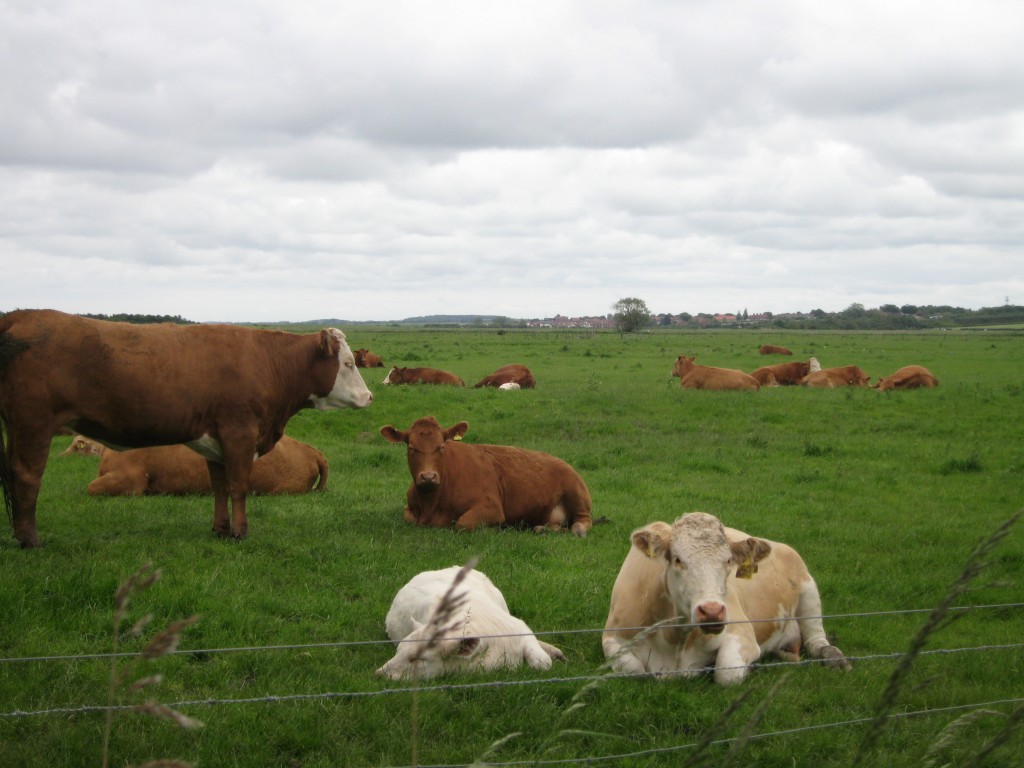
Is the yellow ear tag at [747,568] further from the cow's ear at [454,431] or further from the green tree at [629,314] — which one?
the green tree at [629,314]

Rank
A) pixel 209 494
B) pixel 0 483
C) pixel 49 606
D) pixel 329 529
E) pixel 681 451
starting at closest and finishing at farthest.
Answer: pixel 49 606 → pixel 0 483 → pixel 329 529 → pixel 209 494 → pixel 681 451

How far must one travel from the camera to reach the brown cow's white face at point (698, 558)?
5.98 m

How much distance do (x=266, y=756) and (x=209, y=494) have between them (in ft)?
26.1

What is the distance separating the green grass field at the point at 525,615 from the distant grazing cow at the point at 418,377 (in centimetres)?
987

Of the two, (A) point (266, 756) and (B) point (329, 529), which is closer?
(A) point (266, 756)

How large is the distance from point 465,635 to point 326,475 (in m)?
7.43

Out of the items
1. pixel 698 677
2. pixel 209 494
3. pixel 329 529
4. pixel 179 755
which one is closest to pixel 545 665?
pixel 698 677

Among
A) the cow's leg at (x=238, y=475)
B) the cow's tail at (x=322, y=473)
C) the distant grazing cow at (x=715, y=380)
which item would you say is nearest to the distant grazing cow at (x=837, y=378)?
the distant grazing cow at (x=715, y=380)

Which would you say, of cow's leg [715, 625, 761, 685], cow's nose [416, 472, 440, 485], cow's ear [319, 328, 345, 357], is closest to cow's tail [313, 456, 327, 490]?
cow's ear [319, 328, 345, 357]

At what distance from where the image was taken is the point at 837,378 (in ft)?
95.9

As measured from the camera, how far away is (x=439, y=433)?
444 inches

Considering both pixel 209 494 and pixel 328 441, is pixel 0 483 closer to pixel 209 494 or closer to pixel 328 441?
pixel 209 494

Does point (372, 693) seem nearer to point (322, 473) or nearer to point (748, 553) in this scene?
point (748, 553)

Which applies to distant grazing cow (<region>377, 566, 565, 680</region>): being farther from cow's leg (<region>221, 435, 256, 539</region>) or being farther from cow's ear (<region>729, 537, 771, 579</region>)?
cow's leg (<region>221, 435, 256, 539</region>)
